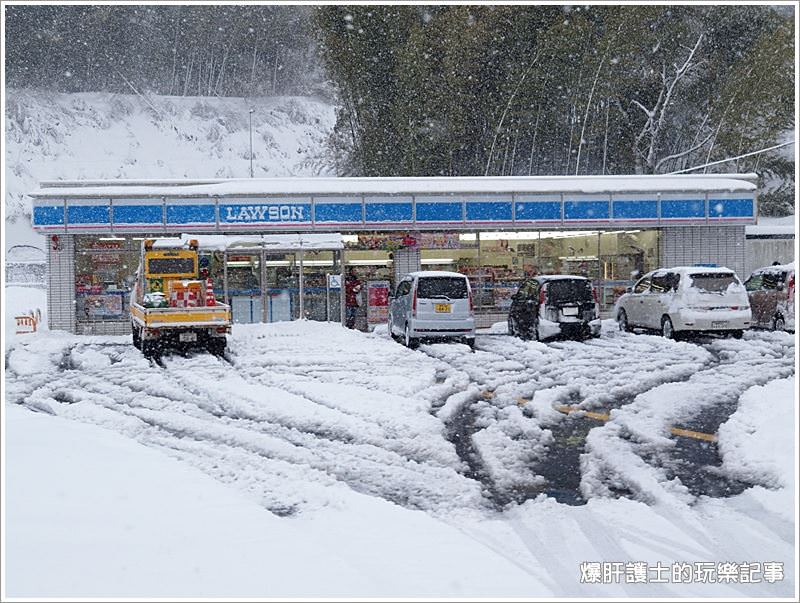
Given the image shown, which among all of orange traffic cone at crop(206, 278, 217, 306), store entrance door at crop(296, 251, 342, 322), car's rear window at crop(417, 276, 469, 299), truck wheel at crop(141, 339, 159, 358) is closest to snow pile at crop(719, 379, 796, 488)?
car's rear window at crop(417, 276, 469, 299)

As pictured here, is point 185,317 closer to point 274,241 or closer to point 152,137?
point 274,241

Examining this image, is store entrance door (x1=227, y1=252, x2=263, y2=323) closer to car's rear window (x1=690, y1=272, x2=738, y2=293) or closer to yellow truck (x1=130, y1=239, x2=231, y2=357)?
Answer: yellow truck (x1=130, y1=239, x2=231, y2=357)

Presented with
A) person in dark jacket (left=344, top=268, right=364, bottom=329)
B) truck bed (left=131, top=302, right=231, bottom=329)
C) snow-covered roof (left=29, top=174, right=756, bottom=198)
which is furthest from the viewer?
person in dark jacket (left=344, top=268, right=364, bottom=329)

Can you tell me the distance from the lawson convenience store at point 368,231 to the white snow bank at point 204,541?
17.2 metres

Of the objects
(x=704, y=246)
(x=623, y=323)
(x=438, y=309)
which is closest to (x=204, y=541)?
(x=438, y=309)

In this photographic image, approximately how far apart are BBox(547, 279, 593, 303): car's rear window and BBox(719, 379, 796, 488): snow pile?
8.13m

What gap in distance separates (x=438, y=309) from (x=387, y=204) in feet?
22.4

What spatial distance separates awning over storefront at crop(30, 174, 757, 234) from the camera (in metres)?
24.2

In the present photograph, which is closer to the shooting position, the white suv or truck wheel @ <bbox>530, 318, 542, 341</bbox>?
the white suv

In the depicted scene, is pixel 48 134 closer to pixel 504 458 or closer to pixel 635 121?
pixel 635 121

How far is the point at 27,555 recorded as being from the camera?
5.53m

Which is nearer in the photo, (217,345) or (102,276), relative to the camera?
(217,345)

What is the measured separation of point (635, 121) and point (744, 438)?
137ft

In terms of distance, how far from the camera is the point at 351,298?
24906 millimetres
